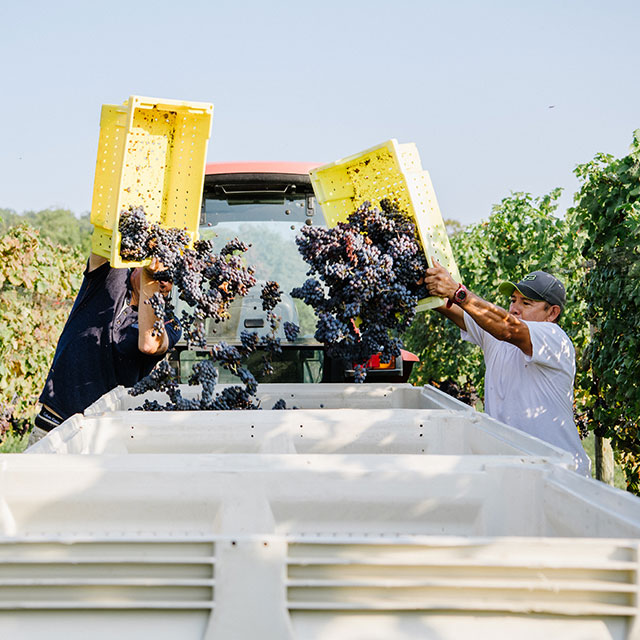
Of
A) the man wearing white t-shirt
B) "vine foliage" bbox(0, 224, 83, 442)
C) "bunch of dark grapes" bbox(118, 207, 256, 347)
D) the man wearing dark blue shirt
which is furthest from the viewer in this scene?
"vine foliage" bbox(0, 224, 83, 442)

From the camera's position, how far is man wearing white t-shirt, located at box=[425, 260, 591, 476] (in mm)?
2793

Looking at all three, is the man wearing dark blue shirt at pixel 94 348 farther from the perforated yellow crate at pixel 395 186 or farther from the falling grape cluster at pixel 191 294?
the perforated yellow crate at pixel 395 186

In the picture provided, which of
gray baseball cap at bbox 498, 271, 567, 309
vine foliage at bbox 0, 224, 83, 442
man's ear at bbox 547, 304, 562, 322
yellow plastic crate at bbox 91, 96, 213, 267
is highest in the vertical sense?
yellow plastic crate at bbox 91, 96, 213, 267

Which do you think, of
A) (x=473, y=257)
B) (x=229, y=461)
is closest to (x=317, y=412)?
(x=229, y=461)

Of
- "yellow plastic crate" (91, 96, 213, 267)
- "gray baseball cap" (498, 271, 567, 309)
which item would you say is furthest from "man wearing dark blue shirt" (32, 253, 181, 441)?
"gray baseball cap" (498, 271, 567, 309)

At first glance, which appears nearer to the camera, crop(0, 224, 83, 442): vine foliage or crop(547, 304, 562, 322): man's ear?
crop(547, 304, 562, 322): man's ear

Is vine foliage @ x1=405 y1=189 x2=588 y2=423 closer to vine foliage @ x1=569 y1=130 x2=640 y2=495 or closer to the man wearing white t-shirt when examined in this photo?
vine foliage @ x1=569 y1=130 x2=640 y2=495

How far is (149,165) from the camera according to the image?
9.48ft

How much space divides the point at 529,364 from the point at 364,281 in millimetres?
876

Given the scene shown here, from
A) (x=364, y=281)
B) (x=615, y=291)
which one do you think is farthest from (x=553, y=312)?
(x=364, y=281)

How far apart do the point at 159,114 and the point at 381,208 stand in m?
1.01

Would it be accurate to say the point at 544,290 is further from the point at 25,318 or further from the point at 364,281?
the point at 25,318

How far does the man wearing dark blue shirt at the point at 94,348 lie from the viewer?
10.1 ft

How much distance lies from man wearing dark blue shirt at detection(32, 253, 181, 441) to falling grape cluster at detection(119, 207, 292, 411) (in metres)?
0.34
